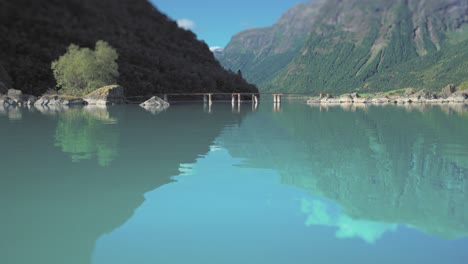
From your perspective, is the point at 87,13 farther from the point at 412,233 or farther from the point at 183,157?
the point at 412,233

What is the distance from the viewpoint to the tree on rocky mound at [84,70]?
84875 mm

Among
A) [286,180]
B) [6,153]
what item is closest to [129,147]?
[6,153]

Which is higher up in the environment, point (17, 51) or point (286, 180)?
point (17, 51)

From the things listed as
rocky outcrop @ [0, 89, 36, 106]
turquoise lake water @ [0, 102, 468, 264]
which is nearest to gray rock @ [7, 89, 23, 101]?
rocky outcrop @ [0, 89, 36, 106]

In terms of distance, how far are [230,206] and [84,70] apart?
8114 cm

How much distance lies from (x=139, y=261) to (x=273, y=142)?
17124 millimetres

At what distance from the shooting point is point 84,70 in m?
84.4

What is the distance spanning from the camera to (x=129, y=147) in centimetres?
2014

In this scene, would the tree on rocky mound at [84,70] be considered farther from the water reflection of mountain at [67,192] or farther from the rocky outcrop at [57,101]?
the water reflection of mountain at [67,192]

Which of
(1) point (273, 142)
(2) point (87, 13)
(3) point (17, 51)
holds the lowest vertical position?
(1) point (273, 142)

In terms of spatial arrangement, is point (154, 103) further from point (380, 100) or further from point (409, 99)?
point (409, 99)

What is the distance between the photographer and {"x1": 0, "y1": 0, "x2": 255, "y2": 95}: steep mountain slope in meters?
102

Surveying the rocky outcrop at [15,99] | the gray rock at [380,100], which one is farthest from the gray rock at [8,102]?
the gray rock at [380,100]

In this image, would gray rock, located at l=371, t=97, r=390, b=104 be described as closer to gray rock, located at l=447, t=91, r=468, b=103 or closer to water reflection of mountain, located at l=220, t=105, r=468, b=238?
gray rock, located at l=447, t=91, r=468, b=103
